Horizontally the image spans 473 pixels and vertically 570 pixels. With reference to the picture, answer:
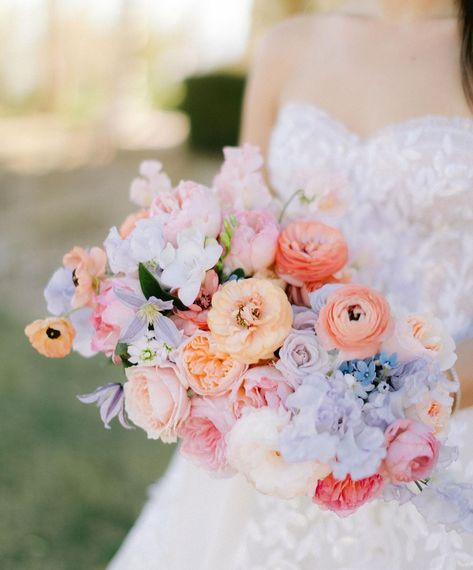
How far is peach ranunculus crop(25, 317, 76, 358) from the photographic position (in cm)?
164

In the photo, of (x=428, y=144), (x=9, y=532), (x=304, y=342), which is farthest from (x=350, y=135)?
(x=9, y=532)

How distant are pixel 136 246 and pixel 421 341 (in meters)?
0.59

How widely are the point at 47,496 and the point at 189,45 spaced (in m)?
11.7

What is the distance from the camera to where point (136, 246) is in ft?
5.15

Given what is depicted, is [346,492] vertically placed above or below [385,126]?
below

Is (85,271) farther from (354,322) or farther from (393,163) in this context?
(393,163)

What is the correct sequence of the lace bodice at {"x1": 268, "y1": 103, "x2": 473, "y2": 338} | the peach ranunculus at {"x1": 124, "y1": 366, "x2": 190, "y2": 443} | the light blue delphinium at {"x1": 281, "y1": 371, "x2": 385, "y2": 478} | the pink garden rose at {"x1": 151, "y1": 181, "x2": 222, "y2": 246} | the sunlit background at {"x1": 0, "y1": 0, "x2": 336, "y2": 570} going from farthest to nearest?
the sunlit background at {"x1": 0, "y1": 0, "x2": 336, "y2": 570} → the lace bodice at {"x1": 268, "y1": 103, "x2": 473, "y2": 338} → the pink garden rose at {"x1": 151, "y1": 181, "x2": 222, "y2": 246} → the peach ranunculus at {"x1": 124, "y1": 366, "x2": 190, "y2": 443} → the light blue delphinium at {"x1": 281, "y1": 371, "x2": 385, "y2": 478}

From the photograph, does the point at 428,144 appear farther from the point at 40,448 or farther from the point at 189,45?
the point at 189,45

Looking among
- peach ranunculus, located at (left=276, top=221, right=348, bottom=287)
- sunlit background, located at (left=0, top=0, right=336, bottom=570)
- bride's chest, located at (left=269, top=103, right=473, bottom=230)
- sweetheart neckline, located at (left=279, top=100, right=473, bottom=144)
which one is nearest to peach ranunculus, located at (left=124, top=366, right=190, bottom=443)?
peach ranunculus, located at (left=276, top=221, right=348, bottom=287)

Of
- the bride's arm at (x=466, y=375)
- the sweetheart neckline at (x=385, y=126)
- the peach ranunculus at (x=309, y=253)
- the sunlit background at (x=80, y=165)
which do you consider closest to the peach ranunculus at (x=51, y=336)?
the peach ranunculus at (x=309, y=253)

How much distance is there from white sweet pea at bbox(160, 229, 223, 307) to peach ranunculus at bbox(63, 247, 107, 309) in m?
0.22

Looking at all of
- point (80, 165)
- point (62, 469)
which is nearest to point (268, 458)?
point (62, 469)

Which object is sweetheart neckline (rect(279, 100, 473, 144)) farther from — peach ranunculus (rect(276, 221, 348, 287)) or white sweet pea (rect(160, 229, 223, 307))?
white sweet pea (rect(160, 229, 223, 307))

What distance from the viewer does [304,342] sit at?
1.46 metres
